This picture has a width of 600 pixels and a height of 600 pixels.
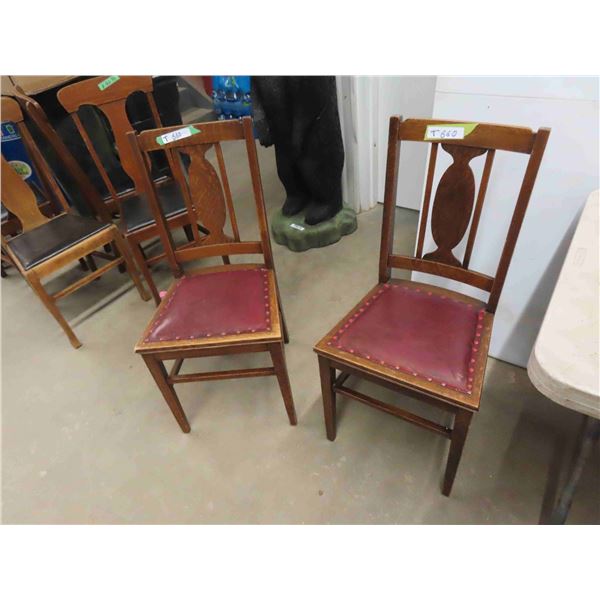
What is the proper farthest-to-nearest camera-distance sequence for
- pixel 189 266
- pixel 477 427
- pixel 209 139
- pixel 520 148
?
pixel 189 266
pixel 477 427
pixel 209 139
pixel 520 148

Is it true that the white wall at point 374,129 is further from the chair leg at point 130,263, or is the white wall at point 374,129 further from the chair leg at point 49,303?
the chair leg at point 49,303

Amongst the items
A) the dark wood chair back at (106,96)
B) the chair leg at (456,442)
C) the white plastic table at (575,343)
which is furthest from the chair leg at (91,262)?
the white plastic table at (575,343)

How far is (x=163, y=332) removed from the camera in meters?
1.22

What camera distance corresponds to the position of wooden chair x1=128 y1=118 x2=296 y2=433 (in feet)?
3.87

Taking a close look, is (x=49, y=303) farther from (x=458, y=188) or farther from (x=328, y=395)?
(x=458, y=188)

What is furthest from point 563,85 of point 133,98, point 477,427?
point 133,98

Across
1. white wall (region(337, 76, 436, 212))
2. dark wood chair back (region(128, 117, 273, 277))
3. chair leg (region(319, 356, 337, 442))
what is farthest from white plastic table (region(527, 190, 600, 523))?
white wall (region(337, 76, 436, 212))

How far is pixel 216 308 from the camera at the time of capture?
1263 millimetres

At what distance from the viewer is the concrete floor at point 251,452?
1241mm

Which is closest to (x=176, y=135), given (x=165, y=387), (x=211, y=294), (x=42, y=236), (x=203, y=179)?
(x=203, y=179)

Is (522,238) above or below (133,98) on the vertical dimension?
below

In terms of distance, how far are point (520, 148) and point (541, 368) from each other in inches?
22.5

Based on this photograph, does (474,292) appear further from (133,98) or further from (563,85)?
(133,98)

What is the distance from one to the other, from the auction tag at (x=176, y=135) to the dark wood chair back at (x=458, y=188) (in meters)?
0.61
